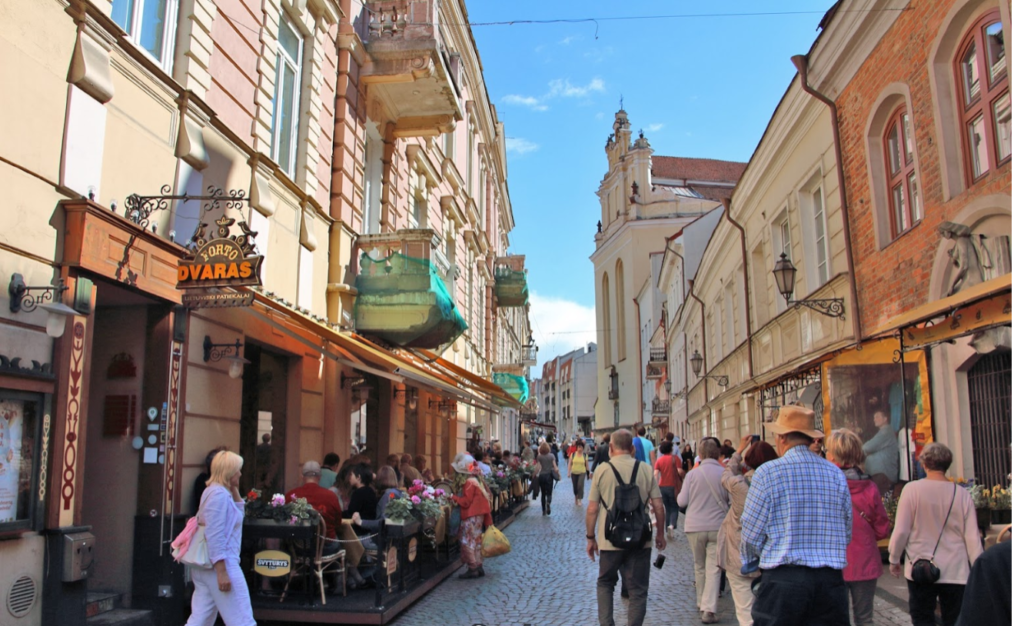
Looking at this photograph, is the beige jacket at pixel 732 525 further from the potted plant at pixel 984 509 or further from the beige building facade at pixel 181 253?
the beige building facade at pixel 181 253

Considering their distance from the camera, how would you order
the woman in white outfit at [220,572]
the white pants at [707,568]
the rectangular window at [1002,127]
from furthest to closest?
the rectangular window at [1002,127], the white pants at [707,568], the woman in white outfit at [220,572]

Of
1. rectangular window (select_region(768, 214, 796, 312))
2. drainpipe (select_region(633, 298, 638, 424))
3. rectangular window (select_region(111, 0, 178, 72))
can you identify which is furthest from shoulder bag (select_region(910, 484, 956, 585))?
drainpipe (select_region(633, 298, 638, 424))

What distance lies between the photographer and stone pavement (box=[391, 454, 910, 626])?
7.36 m

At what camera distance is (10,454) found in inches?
220

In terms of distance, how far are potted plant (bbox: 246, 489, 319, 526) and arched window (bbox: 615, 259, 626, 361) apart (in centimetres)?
5103

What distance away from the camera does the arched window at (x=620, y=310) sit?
190 feet

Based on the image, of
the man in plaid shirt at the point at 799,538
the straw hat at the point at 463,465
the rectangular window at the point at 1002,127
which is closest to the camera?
the man in plaid shirt at the point at 799,538

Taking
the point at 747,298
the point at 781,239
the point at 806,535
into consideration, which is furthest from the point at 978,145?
the point at 747,298

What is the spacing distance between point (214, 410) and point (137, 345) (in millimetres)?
1276

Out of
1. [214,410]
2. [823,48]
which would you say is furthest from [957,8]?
[214,410]

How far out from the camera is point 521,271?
3136 cm

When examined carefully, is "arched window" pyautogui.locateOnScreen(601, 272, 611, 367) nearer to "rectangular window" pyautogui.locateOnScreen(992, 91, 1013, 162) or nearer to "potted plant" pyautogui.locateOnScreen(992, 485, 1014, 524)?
"rectangular window" pyautogui.locateOnScreen(992, 91, 1013, 162)

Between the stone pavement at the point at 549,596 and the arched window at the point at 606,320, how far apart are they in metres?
48.5

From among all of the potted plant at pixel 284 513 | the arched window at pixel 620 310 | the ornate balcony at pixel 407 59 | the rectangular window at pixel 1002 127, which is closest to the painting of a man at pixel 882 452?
the rectangular window at pixel 1002 127
